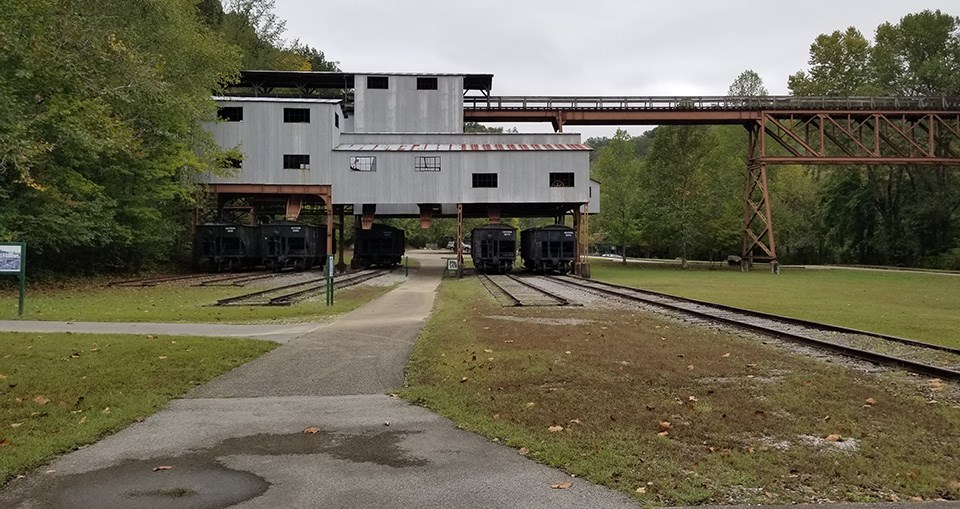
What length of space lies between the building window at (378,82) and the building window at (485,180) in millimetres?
10430

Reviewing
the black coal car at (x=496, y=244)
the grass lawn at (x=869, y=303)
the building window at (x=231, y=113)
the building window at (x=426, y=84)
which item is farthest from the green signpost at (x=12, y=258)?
the building window at (x=426, y=84)

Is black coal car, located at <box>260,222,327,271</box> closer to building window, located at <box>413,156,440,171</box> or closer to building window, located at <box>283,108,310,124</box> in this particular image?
building window, located at <box>283,108,310,124</box>

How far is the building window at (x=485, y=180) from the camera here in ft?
137

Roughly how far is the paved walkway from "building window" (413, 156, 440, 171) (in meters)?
33.4

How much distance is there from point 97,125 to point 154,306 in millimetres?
10721

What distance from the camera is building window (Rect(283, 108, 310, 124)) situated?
4178 centimetres

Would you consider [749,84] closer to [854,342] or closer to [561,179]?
[561,179]

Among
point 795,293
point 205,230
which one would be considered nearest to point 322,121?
point 205,230

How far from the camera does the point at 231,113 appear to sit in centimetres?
4206

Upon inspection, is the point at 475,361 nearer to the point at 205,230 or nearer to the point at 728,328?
the point at 728,328

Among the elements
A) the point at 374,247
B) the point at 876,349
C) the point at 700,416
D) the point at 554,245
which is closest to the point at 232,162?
the point at 374,247

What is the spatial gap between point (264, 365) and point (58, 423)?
3.68m

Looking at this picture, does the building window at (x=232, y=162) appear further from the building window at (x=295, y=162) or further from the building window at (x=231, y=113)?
the building window at (x=295, y=162)

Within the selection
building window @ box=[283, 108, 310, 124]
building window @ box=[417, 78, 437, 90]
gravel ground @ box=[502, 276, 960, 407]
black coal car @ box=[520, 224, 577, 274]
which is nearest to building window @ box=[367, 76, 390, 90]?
building window @ box=[417, 78, 437, 90]
